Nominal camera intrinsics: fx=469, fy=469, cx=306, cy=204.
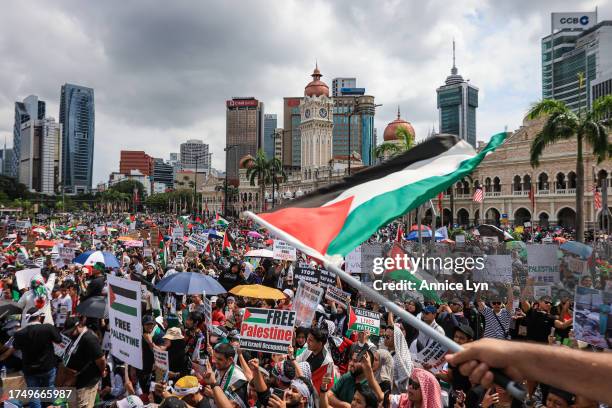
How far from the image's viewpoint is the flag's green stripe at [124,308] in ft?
16.6

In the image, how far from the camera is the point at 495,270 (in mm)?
9773

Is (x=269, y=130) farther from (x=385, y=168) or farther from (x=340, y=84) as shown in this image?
(x=385, y=168)

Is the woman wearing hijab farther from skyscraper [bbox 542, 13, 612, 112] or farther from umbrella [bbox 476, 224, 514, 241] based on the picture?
skyscraper [bbox 542, 13, 612, 112]

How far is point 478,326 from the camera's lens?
300 inches

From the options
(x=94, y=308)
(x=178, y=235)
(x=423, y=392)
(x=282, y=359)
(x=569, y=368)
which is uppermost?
(x=569, y=368)

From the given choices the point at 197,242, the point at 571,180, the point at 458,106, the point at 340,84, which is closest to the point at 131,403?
the point at 197,242

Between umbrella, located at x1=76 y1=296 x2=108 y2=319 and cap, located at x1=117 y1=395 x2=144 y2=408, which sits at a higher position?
umbrella, located at x1=76 y1=296 x2=108 y2=319

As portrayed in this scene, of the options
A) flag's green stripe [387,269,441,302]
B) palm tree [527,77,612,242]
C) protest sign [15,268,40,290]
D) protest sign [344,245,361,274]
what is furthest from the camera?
palm tree [527,77,612,242]

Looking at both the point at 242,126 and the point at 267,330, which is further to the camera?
the point at 242,126

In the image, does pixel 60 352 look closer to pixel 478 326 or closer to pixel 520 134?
pixel 478 326

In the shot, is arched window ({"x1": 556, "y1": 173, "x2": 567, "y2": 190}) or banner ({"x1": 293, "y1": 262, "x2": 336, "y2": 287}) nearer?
banner ({"x1": 293, "y1": 262, "x2": 336, "y2": 287})

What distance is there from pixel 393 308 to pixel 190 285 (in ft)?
22.6

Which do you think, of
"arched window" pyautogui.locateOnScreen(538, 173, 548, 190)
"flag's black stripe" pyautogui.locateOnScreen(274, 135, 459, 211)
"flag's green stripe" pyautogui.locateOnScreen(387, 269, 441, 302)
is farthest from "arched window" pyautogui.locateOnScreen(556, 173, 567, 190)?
"flag's black stripe" pyautogui.locateOnScreen(274, 135, 459, 211)

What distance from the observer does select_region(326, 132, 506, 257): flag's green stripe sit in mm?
3049
